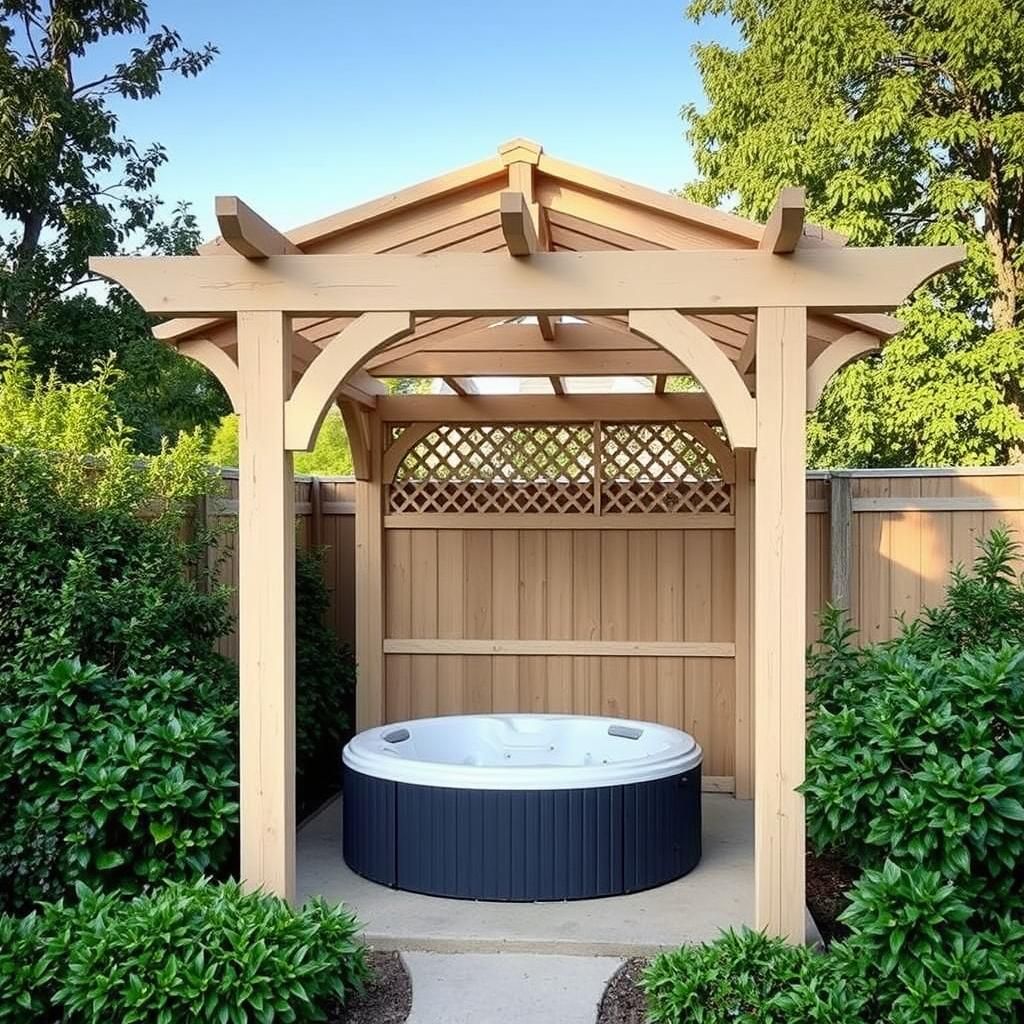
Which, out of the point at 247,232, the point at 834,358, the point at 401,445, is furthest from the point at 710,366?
the point at 401,445

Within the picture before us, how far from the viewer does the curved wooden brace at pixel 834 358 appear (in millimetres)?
3605

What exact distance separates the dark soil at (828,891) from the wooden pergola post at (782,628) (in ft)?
1.27

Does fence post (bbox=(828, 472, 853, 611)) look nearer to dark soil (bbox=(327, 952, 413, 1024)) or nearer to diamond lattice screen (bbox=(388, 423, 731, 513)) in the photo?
diamond lattice screen (bbox=(388, 423, 731, 513))

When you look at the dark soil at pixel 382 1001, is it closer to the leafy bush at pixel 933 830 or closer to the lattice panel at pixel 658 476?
the leafy bush at pixel 933 830

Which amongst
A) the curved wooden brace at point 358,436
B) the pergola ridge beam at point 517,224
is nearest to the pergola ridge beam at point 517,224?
the pergola ridge beam at point 517,224

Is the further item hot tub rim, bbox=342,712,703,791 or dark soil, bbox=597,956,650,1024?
hot tub rim, bbox=342,712,703,791

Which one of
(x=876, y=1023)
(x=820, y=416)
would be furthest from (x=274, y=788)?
(x=820, y=416)

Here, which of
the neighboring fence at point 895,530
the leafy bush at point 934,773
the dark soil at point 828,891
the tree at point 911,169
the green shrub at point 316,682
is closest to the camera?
the leafy bush at point 934,773

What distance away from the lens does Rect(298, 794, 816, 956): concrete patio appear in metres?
3.81

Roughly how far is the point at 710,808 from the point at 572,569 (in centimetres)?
158

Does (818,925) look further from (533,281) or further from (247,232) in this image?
(247,232)

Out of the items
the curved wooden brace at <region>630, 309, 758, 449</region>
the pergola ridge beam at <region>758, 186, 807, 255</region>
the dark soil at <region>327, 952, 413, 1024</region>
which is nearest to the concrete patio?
the dark soil at <region>327, 952, 413, 1024</region>

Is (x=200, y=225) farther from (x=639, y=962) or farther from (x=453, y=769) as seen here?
(x=639, y=962)

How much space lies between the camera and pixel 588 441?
256 inches
